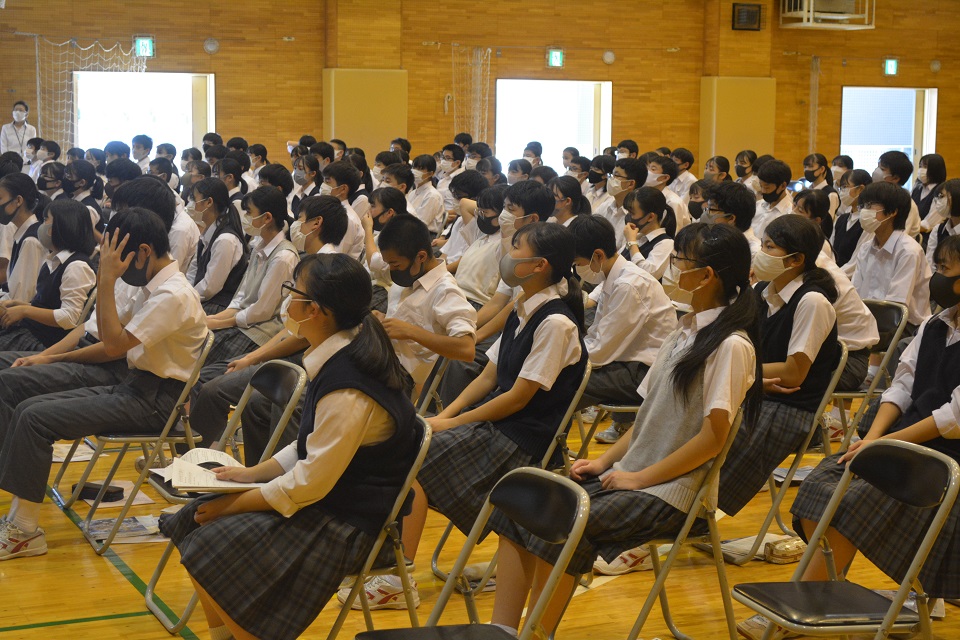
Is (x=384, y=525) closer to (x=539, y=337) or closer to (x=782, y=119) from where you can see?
(x=539, y=337)

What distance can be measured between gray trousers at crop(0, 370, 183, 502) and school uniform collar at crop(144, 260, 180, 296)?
13.9 inches

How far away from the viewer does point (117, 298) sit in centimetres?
547

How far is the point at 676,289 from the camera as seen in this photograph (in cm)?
365

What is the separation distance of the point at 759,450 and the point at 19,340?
12.5 feet

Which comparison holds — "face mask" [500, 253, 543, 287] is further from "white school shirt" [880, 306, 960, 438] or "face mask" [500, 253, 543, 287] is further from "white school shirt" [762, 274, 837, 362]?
"white school shirt" [880, 306, 960, 438]

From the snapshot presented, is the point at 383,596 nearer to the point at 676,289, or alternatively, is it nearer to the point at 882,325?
the point at 676,289

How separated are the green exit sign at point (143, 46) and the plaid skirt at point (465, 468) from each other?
13704mm

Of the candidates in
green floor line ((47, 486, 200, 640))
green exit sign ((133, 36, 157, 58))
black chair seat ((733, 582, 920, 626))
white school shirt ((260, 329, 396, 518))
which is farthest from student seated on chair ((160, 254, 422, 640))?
green exit sign ((133, 36, 157, 58))

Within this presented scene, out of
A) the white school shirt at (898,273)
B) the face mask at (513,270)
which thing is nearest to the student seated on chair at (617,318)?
the face mask at (513,270)

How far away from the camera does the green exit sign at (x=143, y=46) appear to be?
16.1 m

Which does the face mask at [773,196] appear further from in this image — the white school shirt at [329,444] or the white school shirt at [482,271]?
the white school shirt at [329,444]

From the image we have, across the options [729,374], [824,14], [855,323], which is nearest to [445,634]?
[729,374]

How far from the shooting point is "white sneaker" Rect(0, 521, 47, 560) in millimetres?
4559

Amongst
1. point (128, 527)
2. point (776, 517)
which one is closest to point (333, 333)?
point (128, 527)
